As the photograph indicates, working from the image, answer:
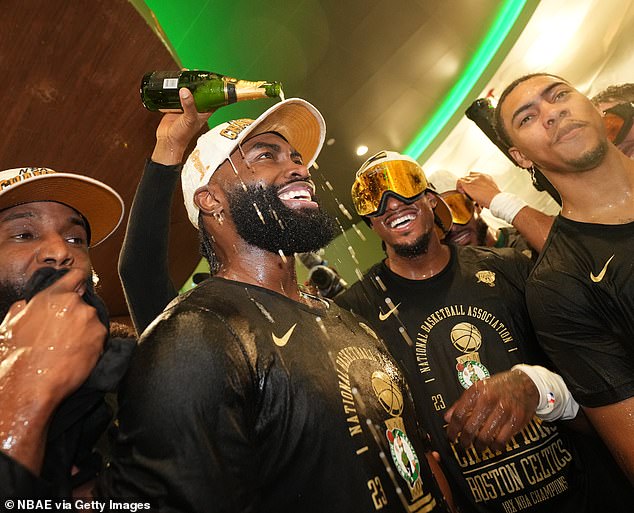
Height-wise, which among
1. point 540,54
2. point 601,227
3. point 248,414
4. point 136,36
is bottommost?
point 248,414

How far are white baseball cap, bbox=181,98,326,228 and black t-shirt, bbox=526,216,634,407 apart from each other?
4.34 feet

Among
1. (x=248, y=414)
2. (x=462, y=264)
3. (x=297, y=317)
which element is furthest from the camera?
(x=462, y=264)

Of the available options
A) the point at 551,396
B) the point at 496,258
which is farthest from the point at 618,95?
the point at 551,396

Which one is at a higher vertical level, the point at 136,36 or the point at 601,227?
the point at 601,227

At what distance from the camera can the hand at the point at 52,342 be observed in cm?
84

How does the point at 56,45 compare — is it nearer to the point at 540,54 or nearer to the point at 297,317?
the point at 297,317

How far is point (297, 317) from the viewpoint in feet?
4.28

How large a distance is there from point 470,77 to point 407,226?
13.2 ft

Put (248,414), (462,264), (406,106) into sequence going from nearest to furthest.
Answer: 1. (248,414)
2. (462,264)
3. (406,106)

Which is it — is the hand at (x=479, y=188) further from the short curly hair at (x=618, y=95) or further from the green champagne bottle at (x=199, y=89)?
the green champagne bottle at (x=199, y=89)

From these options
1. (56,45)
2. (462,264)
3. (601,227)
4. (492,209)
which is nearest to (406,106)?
(492,209)

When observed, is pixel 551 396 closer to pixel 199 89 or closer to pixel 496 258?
pixel 496 258

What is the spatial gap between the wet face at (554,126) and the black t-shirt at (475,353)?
63 cm

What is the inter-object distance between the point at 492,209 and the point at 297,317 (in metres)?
1.99
